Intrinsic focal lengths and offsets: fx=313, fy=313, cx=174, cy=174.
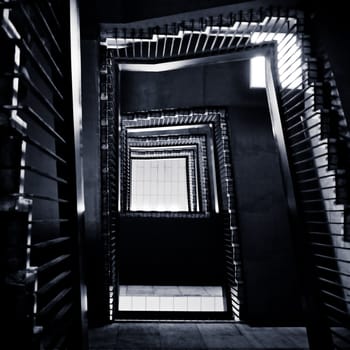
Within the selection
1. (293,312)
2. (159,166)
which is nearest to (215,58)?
(293,312)

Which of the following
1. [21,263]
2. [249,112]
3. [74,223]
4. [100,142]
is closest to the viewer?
[21,263]

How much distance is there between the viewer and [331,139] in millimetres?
3365

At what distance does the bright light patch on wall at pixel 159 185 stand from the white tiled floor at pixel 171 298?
12.8 feet

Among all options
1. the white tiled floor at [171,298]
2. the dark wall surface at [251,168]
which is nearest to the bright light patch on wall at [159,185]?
the white tiled floor at [171,298]

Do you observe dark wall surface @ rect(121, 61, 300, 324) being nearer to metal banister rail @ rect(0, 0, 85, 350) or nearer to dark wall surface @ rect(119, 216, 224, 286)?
dark wall surface @ rect(119, 216, 224, 286)

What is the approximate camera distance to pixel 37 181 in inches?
104

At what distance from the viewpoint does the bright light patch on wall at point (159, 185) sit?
36.0 ft

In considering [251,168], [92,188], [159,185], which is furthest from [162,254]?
[159,185]

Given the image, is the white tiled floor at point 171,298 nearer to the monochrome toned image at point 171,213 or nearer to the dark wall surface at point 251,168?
the monochrome toned image at point 171,213

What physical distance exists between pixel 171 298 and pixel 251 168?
125 inches

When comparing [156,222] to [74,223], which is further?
[156,222]

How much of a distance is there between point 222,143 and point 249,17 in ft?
7.41

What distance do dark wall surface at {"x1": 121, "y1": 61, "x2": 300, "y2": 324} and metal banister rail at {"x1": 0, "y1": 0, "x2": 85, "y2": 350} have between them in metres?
3.11

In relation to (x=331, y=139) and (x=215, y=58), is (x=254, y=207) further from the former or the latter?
(x=215, y=58)
